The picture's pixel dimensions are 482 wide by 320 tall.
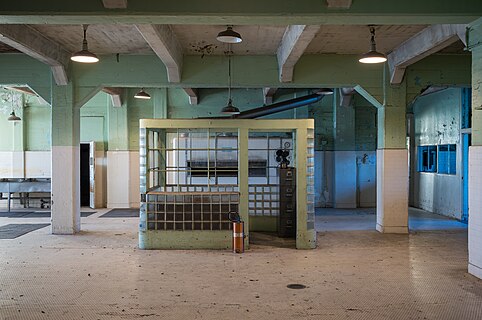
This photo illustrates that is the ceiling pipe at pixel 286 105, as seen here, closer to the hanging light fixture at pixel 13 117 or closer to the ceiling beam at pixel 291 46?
the ceiling beam at pixel 291 46

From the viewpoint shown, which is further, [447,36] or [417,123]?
[417,123]

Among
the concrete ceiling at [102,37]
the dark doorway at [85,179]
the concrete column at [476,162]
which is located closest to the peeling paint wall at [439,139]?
the concrete column at [476,162]

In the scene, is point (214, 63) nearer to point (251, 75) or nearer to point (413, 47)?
point (251, 75)

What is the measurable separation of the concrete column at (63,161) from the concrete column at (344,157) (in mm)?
8174

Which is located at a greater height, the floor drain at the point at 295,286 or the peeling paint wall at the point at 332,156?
the peeling paint wall at the point at 332,156

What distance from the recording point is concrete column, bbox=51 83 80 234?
927 centimetres

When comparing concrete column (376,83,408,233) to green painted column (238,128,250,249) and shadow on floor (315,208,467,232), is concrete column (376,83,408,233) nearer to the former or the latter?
shadow on floor (315,208,467,232)

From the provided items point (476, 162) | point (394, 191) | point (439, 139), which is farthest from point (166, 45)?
point (439, 139)

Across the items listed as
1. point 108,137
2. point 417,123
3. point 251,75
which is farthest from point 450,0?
point 108,137

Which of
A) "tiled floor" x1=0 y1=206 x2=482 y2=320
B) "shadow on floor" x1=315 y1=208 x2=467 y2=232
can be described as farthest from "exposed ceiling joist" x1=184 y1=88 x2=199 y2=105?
"tiled floor" x1=0 y1=206 x2=482 y2=320

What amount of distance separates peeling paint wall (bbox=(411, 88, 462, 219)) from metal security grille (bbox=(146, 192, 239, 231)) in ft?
22.1

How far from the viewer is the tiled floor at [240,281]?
15.5ft

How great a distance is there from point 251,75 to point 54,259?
204 inches

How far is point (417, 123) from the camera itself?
13953 mm
